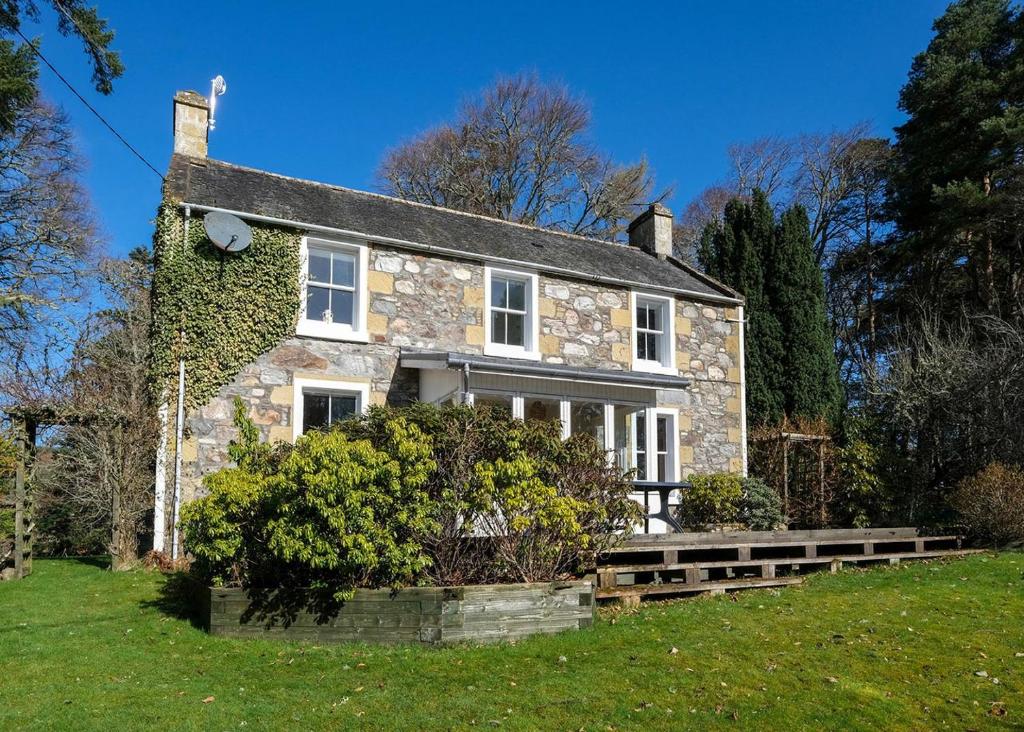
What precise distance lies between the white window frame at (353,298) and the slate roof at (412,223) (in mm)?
317

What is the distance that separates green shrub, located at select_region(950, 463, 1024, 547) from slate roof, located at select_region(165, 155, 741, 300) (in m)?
6.01

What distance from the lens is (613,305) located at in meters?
15.3

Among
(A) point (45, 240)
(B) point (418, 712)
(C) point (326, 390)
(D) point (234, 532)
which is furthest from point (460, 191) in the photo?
(B) point (418, 712)

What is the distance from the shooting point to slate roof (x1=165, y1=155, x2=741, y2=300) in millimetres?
12805

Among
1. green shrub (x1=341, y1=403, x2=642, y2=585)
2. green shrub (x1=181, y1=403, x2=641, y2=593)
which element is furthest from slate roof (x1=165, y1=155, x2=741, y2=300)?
green shrub (x1=341, y1=403, x2=642, y2=585)

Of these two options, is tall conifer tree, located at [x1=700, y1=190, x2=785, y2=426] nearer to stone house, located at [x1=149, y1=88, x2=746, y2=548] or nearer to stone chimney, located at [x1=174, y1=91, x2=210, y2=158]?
stone house, located at [x1=149, y1=88, x2=746, y2=548]

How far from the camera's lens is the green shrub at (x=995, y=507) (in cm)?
1191

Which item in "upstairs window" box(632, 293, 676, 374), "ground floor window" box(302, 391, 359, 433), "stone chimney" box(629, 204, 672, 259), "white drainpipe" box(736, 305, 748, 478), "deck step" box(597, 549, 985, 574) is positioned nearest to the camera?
"deck step" box(597, 549, 985, 574)

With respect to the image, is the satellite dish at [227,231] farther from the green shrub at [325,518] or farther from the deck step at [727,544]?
the deck step at [727,544]

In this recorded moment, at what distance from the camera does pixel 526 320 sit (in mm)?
14438

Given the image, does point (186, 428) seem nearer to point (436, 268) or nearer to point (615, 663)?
point (436, 268)

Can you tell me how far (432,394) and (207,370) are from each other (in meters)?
3.43

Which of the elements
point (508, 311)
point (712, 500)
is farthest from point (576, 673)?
point (508, 311)

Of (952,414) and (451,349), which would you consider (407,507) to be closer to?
(451,349)
